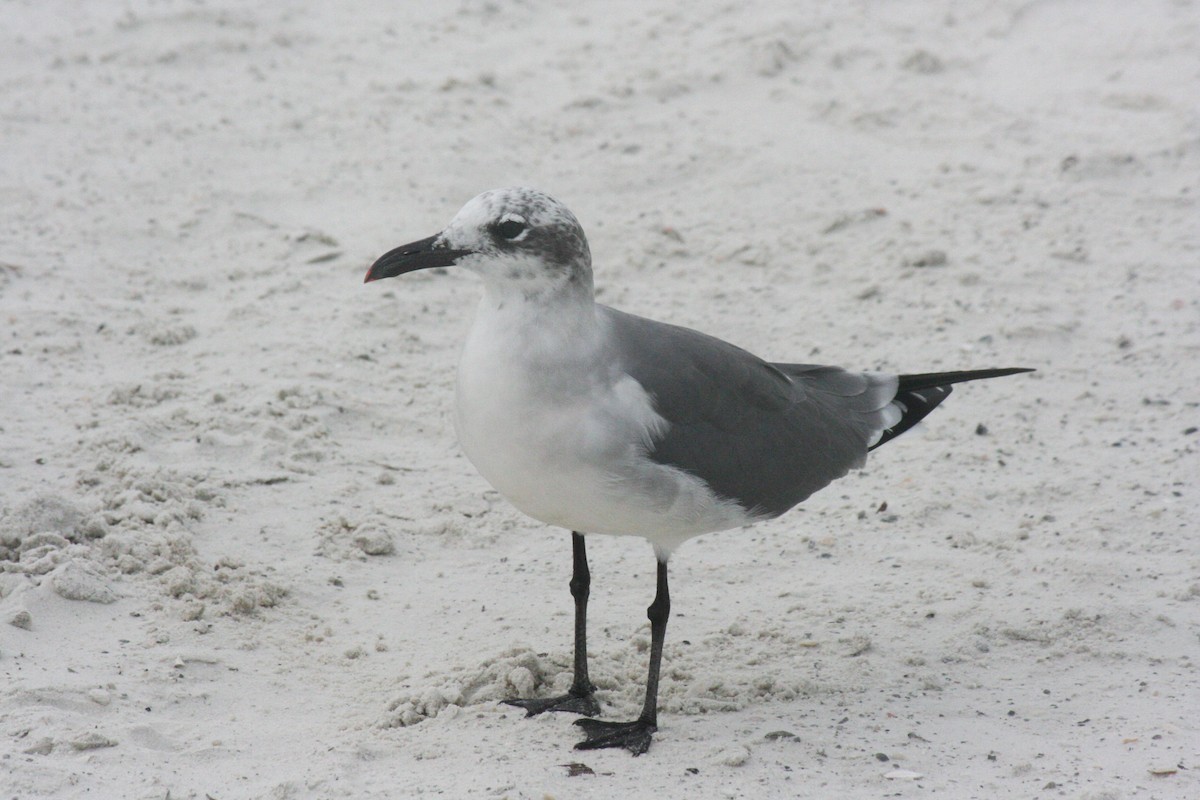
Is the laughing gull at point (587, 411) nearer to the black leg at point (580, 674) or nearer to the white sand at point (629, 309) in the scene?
the black leg at point (580, 674)

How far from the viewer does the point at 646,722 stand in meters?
3.79

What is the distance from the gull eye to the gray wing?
0.40m

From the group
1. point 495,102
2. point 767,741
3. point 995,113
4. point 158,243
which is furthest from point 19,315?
point 995,113

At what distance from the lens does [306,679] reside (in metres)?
3.98

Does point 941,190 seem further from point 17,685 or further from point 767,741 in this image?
point 17,685

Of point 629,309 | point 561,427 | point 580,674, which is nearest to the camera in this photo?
point 561,427

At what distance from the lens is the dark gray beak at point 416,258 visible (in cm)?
361

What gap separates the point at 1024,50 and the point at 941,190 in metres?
1.81

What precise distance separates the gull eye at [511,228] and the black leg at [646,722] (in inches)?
40.9

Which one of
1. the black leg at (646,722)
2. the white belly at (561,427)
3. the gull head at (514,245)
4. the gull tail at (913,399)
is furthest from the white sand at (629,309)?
the gull head at (514,245)

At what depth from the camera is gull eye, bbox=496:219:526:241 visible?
3.56 metres

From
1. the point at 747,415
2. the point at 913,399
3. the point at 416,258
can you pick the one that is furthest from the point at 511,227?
Answer: the point at 913,399

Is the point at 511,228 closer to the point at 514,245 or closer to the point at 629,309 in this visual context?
the point at 514,245

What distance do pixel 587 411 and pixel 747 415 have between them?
67cm
